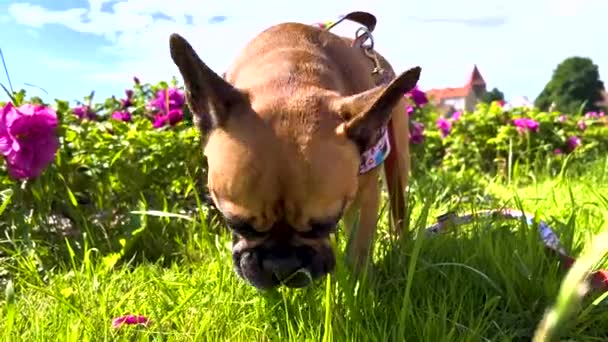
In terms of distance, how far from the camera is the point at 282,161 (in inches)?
66.2

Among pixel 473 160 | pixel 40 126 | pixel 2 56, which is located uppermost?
pixel 2 56

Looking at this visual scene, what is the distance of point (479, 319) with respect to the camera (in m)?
1.76

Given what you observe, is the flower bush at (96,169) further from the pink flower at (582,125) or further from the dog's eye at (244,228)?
the pink flower at (582,125)

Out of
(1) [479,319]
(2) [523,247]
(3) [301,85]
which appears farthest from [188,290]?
(2) [523,247]

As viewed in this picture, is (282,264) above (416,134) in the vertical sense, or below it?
below

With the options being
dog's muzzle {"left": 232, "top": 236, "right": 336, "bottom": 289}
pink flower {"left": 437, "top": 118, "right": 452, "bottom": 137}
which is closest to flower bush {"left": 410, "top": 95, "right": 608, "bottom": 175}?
pink flower {"left": 437, "top": 118, "right": 452, "bottom": 137}

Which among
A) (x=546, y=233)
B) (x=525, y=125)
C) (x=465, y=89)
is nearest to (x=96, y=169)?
(x=546, y=233)

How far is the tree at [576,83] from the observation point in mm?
34459

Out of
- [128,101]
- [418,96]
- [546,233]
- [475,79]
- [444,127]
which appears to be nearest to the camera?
[546,233]

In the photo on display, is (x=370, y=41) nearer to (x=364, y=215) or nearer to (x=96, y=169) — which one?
(x=364, y=215)

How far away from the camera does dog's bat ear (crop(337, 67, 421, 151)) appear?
5.55 feet

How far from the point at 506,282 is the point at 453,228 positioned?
522mm

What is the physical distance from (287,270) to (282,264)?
0.02 metres

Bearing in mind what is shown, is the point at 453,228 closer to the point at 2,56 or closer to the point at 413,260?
the point at 413,260
